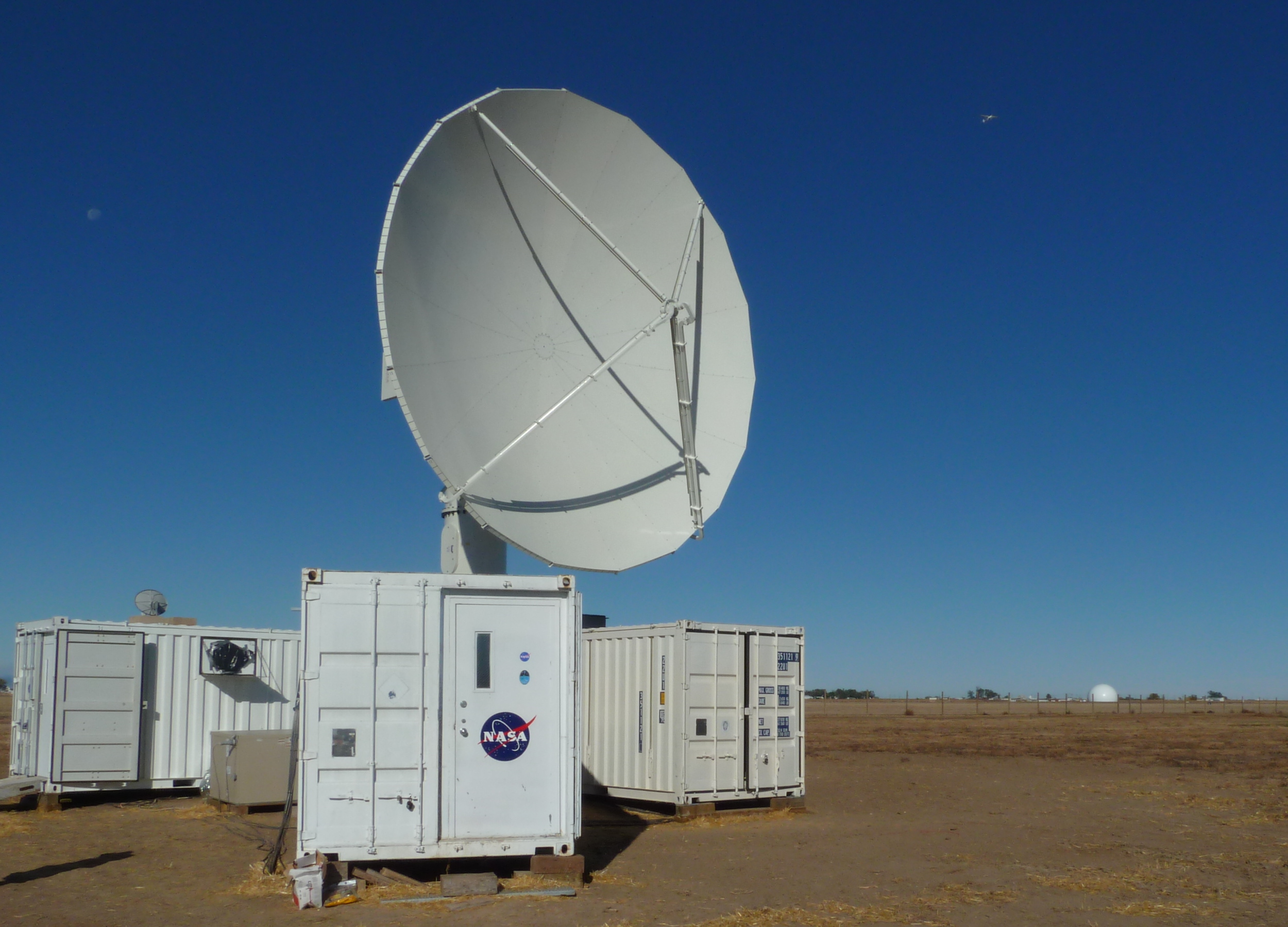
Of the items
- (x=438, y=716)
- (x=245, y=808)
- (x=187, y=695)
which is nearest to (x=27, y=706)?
(x=187, y=695)

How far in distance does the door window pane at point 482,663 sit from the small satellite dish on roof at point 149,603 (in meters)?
11.5

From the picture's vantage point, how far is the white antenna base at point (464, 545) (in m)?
13.9

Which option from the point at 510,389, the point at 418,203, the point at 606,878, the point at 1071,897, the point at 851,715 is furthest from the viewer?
the point at 851,715

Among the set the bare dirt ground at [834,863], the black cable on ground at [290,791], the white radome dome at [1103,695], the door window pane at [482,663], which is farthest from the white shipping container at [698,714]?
the white radome dome at [1103,695]

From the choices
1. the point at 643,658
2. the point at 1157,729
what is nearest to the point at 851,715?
the point at 1157,729

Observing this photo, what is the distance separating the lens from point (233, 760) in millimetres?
17375

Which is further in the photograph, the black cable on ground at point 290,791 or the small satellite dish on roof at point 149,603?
the small satellite dish on roof at point 149,603

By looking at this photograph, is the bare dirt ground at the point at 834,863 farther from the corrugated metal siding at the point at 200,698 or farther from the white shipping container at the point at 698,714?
the corrugated metal siding at the point at 200,698

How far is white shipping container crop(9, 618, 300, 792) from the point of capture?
18.2 meters

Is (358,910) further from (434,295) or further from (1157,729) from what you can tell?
(1157,729)

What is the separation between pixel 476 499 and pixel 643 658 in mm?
5619

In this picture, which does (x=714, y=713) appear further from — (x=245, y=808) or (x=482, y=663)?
(x=245, y=808)

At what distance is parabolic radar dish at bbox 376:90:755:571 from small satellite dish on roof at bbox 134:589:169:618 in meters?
10.1

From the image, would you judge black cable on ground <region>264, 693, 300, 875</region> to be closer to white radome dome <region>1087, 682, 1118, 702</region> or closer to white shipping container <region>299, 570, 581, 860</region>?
white shipping container <region>299, 570, 581, 860</region>
